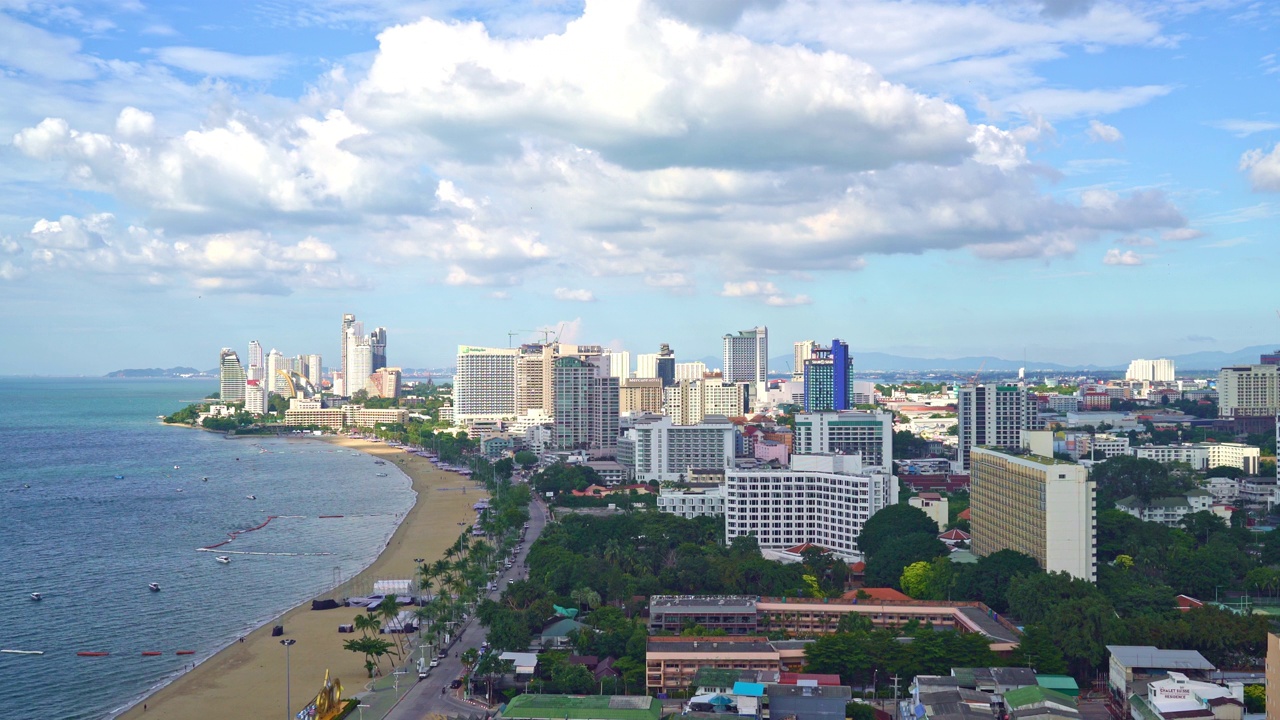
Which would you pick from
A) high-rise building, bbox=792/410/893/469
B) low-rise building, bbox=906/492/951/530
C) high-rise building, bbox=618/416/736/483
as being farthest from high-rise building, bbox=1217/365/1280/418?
low-rise building, bbox=906/492/951/530

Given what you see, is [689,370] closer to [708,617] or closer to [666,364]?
[666,364]

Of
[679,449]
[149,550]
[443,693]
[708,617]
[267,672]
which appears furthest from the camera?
[679,449]

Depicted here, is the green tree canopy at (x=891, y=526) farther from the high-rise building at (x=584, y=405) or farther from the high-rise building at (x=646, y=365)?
the high-rise building at (x=646, y=365)

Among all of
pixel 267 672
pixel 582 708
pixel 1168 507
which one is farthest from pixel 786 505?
pixel 582 708

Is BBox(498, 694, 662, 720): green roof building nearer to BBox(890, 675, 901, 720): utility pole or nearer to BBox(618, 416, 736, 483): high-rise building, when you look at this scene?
BBox(890, 675, 901, 720): utility pole

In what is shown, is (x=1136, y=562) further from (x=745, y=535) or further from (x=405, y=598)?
(x=405, y=598)
